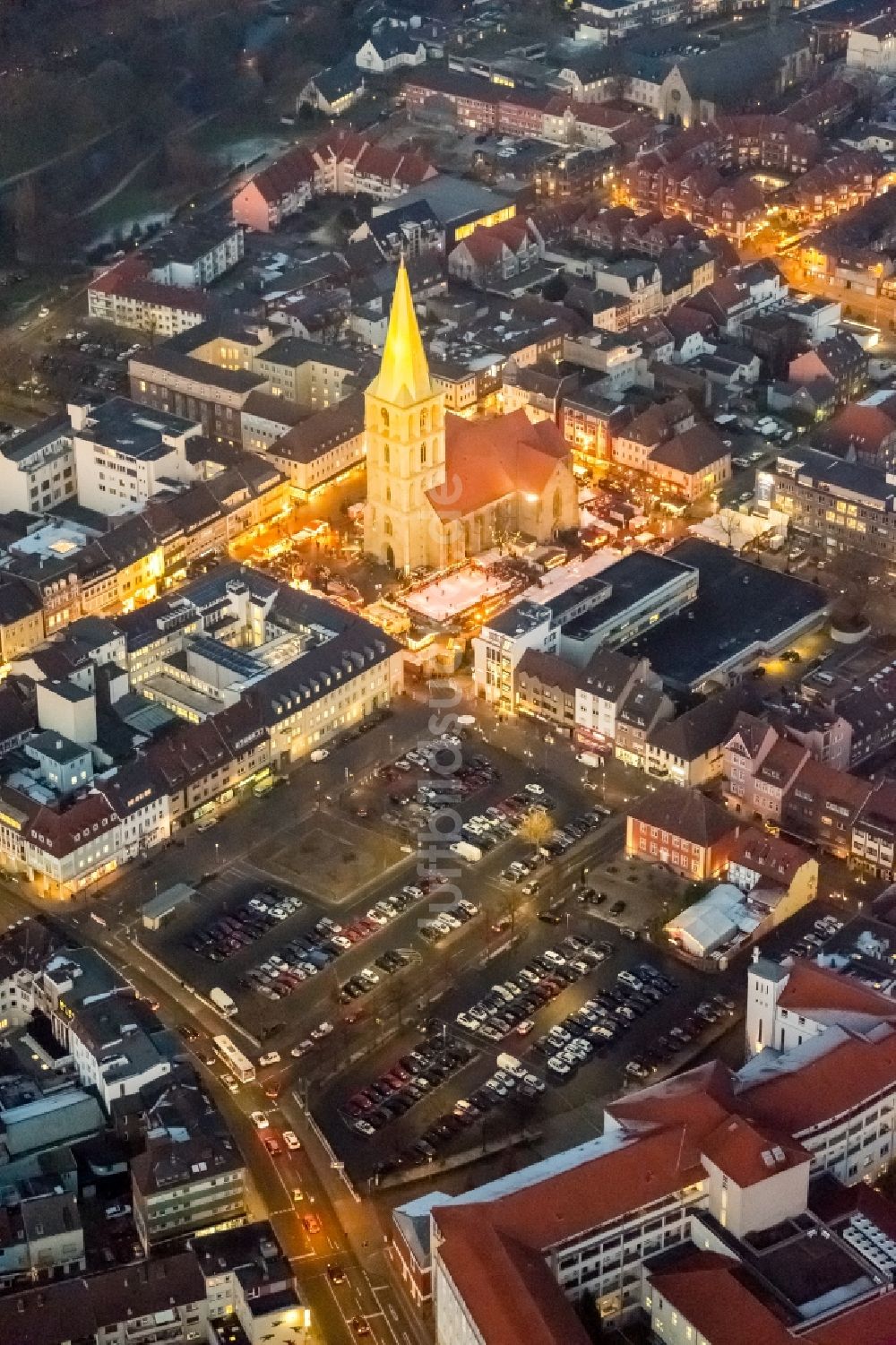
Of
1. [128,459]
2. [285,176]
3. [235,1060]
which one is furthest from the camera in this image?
[285,176]

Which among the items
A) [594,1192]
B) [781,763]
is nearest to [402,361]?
[781,763]

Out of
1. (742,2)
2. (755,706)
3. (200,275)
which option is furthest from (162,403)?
(742,2)

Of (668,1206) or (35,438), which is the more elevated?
(668,1206)

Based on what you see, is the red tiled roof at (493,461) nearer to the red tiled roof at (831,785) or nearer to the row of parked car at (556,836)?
the row of parked car at (556,836)

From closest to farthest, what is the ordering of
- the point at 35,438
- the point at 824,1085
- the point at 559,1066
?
the point at 824,1085
the point at 559,1066
the point at 35,438

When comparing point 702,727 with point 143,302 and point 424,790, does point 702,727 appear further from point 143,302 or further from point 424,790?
point 143,302

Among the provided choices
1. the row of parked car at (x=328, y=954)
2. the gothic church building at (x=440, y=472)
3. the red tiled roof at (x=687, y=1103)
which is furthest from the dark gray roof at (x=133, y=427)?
the red tiled roof at (x=687, y=1103)

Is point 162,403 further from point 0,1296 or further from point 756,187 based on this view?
point 0,1296
